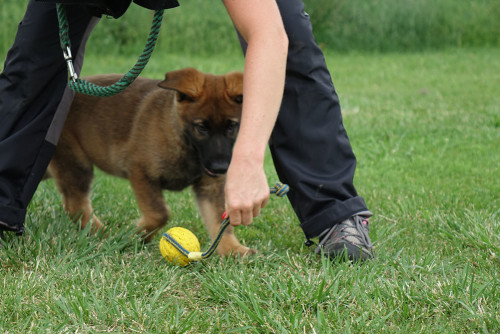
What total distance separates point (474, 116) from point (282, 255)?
3.92 metres

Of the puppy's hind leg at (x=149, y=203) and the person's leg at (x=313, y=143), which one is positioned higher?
the person's leg at (x=313, y=143)

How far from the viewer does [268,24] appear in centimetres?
184

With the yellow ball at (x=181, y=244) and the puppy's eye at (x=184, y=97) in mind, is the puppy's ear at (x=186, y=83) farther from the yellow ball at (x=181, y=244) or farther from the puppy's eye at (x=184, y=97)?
the yellow ball at (x=181, y=244)

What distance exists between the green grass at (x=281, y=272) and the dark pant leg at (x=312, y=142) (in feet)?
0.74

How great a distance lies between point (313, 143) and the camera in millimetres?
2564

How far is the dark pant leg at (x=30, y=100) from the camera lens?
8.37 ft

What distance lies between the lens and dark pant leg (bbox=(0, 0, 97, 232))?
2551 mm

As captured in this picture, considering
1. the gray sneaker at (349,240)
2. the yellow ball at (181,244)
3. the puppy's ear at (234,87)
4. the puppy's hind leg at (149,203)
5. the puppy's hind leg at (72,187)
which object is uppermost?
the puppy's ear at (234,87)

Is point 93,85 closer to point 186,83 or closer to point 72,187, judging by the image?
point 186,83

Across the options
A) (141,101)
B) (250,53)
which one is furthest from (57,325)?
(141,101)

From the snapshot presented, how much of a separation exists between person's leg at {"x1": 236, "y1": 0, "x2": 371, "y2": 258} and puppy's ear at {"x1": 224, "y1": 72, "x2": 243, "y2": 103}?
55 cm

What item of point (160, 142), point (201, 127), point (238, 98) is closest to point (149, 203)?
point (160, 142)

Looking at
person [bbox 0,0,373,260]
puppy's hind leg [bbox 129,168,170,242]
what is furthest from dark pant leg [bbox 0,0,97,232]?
puppy's hind leg [bbox 129,168,170,242]

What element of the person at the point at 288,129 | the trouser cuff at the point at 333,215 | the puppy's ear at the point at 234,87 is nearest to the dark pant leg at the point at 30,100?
the person at the point at 288,129
